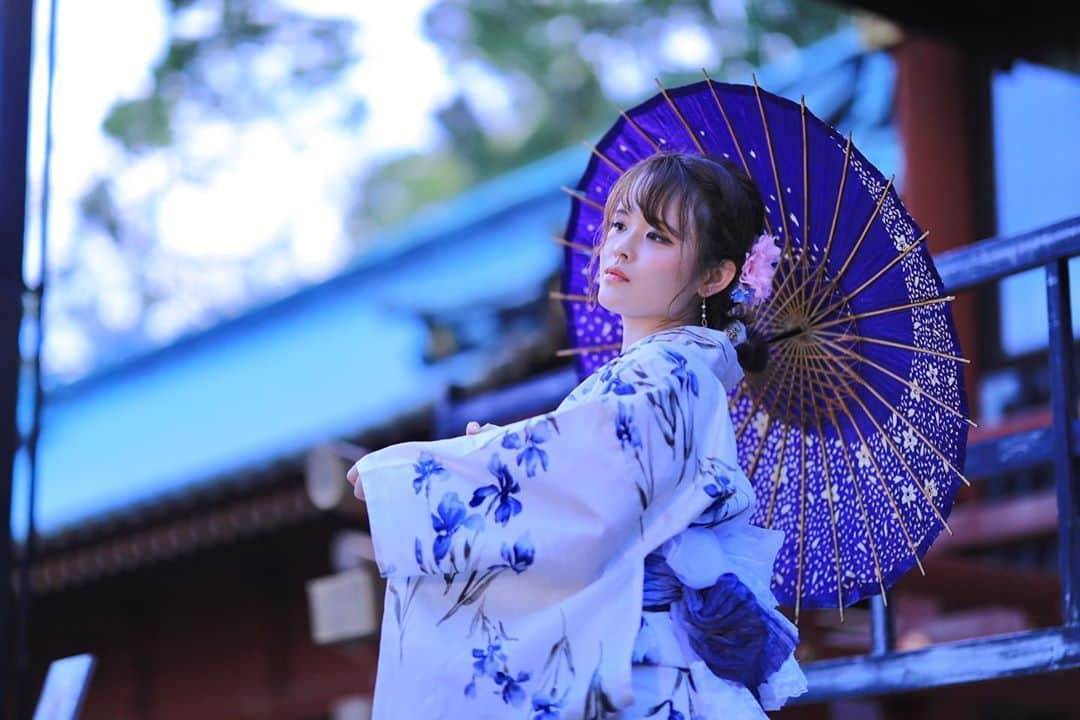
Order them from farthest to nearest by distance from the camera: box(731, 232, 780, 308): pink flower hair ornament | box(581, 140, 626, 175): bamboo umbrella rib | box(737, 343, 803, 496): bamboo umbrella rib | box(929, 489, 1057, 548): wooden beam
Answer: box(929, 489, 1057, 548): wooden beam → box(581, 140, 626, 175): bamboo umbrella rib → box(737, 343, 803, 496): bamboo umbrella rib → box(731, 232, 780, 308): pink flower hair ornament

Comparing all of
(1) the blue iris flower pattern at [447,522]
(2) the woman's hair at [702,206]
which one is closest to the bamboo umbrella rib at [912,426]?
(2) the woman's hair at [702,206]

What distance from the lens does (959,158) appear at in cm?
673

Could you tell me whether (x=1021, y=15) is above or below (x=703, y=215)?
above

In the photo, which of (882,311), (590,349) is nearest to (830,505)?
(882,311)

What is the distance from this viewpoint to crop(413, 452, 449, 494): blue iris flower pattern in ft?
8.44

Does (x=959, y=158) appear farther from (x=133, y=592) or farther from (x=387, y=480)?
(x=133, y=592)

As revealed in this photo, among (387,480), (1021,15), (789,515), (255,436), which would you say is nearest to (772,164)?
(789,515)

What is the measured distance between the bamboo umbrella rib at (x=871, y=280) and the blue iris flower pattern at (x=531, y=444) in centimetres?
91

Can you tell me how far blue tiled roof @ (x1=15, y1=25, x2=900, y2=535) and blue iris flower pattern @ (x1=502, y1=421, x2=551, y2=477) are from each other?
4.42 m

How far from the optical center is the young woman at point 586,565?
8.18 ft

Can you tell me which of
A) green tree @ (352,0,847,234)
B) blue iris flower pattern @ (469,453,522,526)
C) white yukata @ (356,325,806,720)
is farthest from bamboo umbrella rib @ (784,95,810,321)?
green tree @ (352,0,847,234)

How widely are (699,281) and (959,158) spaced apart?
423cm

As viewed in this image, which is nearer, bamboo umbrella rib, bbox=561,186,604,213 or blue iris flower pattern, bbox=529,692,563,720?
blue iris flower pattern, bbox=529,692,563,720

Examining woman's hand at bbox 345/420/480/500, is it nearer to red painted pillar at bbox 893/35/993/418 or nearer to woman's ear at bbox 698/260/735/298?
woman's ear at bbox 698/260/735/298
